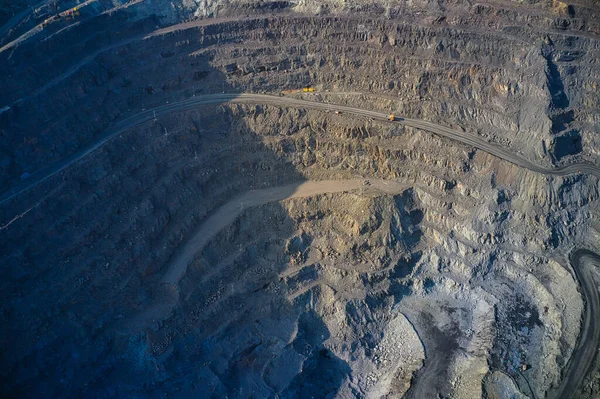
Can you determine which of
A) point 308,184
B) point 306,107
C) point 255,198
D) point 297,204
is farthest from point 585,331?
point 306,107

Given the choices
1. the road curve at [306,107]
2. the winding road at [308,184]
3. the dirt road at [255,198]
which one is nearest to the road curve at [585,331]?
the winding road at [308,184]

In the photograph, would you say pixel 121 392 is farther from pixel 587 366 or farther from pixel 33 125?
pixel 587 366

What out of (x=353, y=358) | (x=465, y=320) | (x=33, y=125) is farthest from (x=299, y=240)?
(x=33, y=125)

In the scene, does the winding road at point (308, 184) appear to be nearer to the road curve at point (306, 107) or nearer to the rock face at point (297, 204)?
the road curve at point (306, 107)

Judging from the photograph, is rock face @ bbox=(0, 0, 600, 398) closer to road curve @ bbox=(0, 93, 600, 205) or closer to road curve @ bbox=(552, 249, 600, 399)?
road curve @ bbox=(0, 93, 600, 205)

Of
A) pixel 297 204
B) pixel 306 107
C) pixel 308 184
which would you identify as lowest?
pixel 297 204

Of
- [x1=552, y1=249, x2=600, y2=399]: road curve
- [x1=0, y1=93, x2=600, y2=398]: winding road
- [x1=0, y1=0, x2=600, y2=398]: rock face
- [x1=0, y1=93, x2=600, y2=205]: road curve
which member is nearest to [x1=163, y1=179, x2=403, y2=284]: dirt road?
[x1=0, y1=93, x2=600, y2=398]: winding road

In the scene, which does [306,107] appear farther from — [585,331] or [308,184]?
[585,331]
